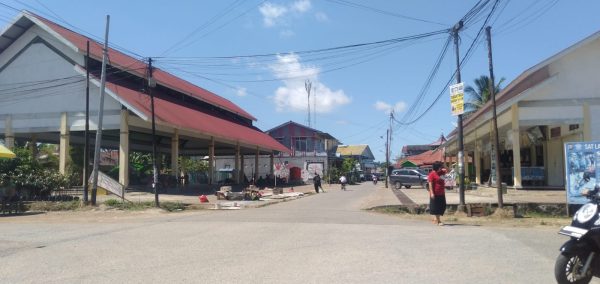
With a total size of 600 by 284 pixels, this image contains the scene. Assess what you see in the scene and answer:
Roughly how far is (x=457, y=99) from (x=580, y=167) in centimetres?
436

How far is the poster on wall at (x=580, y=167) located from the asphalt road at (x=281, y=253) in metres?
3.11

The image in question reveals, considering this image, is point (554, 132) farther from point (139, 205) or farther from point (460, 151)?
point (139, 205)

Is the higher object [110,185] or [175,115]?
[175,115]

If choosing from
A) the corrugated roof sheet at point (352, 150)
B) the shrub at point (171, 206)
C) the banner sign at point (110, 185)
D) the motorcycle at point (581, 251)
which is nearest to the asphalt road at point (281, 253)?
the motorcycle at point (581, 251)

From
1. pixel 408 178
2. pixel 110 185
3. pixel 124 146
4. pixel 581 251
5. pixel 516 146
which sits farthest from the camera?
pixel 408 178

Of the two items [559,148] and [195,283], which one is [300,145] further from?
[195,283]

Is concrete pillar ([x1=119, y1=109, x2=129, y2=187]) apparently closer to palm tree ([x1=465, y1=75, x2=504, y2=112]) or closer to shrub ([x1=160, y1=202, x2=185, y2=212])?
shrub ([x1=160, y1=202, x2=185, y2=212])

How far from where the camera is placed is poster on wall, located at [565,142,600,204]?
626 inches

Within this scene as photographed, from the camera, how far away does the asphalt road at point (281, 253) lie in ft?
24.6

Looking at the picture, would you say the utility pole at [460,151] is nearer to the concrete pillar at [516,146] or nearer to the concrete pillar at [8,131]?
the concrete pillar at [516,146]

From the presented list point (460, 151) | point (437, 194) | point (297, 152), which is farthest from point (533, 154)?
point (297, 152)

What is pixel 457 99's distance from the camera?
1792 cm

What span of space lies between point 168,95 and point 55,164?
9.48 m

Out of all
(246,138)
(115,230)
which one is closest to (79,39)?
(246,138)
